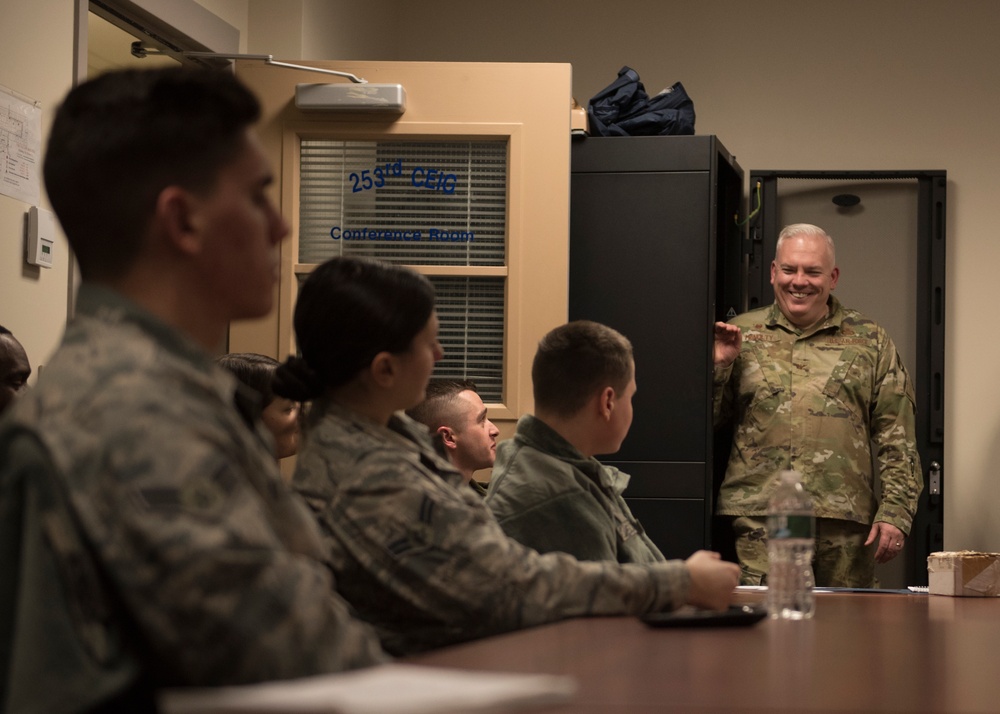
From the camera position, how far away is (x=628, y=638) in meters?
1.51

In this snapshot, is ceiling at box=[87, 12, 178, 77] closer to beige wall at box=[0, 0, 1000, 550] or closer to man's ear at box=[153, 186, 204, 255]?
beige wall at box=[0, 0, 1000, 550]

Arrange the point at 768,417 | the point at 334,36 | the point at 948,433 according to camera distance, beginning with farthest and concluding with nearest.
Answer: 1. the point at 948,433
2. the point at 334,36
3. the point at 768,417

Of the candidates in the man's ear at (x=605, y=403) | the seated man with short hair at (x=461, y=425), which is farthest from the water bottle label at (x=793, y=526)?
the seated man with short hair at (x=461, y=425)

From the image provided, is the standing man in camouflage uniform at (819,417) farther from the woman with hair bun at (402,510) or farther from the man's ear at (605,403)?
the woman with hair bun at (402,510)

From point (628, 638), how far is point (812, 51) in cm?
379

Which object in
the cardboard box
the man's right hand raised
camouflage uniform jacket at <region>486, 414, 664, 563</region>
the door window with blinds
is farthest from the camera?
the man's right hand raised

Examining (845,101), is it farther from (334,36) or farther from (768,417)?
(334,36)

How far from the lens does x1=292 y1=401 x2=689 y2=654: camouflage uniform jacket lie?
152 centimetres

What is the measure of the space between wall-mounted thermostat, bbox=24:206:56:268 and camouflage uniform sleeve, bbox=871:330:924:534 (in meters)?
2.56

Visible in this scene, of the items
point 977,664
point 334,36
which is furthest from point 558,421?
point 334,36

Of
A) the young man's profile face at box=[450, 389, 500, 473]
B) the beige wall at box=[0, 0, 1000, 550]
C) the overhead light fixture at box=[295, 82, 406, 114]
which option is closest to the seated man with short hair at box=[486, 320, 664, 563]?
the young man's profile face at box=[450, 389, 500, 473]

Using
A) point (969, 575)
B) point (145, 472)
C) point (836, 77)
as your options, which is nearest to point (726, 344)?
point (836, 77)

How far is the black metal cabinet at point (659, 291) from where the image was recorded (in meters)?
3.94

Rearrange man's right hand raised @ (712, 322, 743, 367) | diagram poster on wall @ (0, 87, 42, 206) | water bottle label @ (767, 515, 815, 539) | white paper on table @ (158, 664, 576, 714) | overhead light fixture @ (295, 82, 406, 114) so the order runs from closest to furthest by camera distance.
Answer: white paper on table @ (158, 664, 576, 714) < water bottle label @ (767, 515, 815, 539) < diagram poster on wall @ (0, 87, 42, 206) < overhead light fixture @ (295, 82, 406, 114) < man's right hand raised @ (712, 322, 743, 367)
